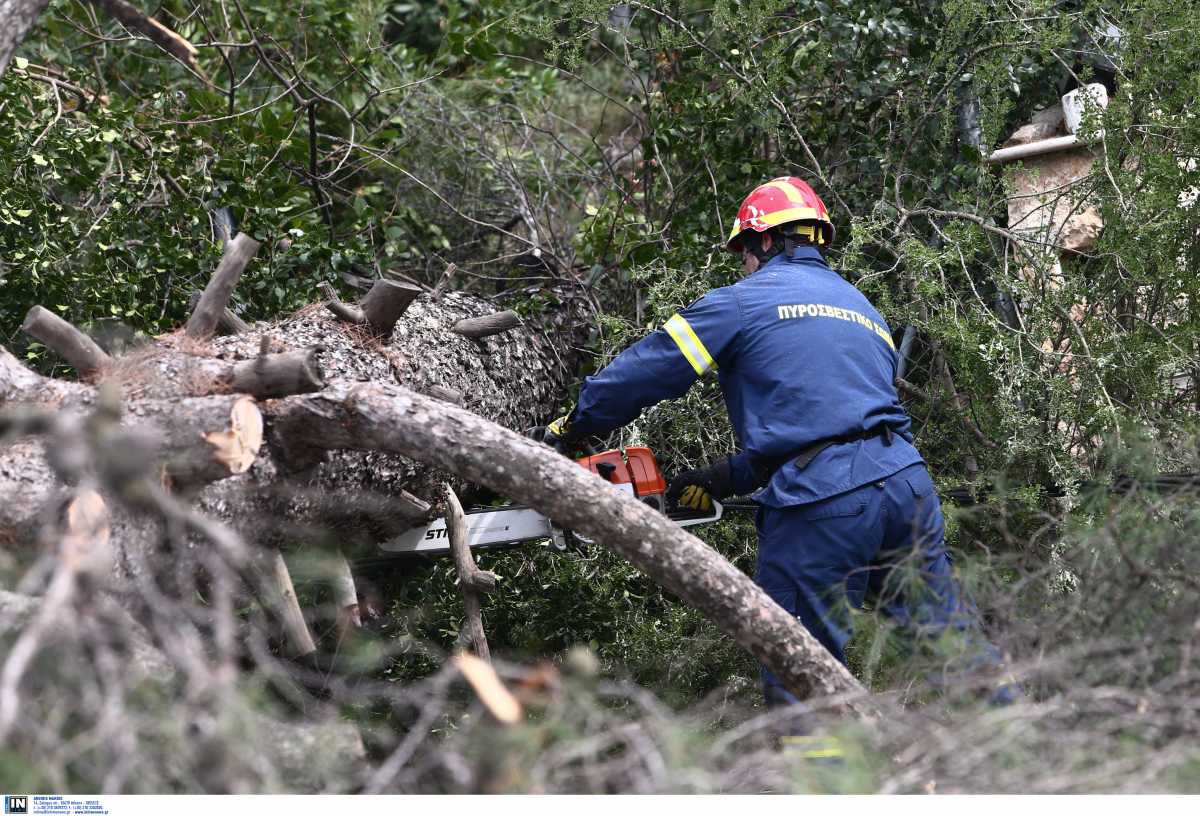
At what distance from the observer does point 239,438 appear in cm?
269

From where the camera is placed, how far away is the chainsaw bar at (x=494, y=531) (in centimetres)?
355

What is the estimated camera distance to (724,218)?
4.67 meters

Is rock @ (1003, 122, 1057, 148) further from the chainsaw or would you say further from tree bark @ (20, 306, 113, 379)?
tree bark @ (20, 306, 113, 379)

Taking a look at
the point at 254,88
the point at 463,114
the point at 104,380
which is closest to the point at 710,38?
the point at 463,114

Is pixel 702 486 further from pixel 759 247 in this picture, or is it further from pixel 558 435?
pixel 759 247

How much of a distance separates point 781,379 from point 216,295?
1768 millimetres

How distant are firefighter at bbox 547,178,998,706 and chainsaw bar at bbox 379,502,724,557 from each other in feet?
0.84

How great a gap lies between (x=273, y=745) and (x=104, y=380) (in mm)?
1442

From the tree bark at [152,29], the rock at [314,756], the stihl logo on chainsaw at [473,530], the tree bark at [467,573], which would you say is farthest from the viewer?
the tree bark at [152,29]

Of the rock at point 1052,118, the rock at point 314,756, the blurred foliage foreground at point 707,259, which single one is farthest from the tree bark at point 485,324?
the rock at point 1052,118

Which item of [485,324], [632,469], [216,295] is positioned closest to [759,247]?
[632,469]

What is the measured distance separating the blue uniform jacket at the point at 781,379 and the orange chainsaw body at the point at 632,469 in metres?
0.12

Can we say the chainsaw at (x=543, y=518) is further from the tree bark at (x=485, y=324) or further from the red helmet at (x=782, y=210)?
the red helmet at (x=782, y=210)

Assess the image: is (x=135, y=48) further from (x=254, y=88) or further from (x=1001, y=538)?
(x=1001, y=538)
